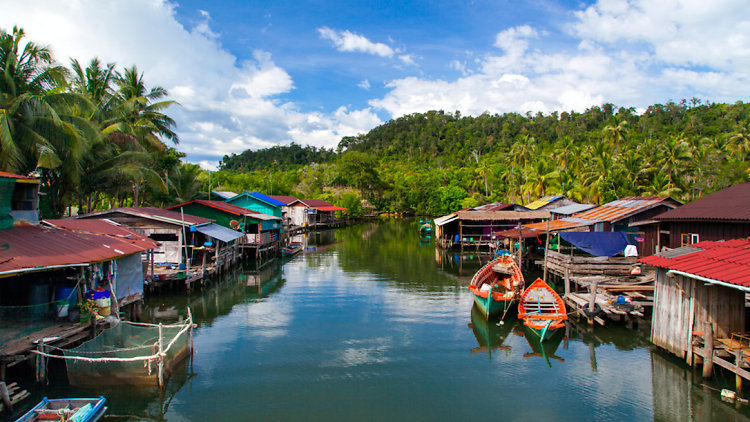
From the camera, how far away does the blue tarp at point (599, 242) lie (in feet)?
62.4

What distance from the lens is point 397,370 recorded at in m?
10.8

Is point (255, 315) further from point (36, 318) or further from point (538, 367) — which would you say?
point (538, 367)

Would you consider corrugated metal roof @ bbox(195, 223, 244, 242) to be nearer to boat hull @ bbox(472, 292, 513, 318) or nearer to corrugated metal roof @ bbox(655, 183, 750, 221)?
boat hull @ bbox(472, 292, 513, 318)

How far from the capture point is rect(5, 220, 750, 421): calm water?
884 centimetres

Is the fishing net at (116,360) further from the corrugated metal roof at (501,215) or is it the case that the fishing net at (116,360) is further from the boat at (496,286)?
the corrugated metal roof at (501,215)

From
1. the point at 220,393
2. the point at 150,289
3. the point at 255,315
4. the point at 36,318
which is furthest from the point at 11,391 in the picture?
the point at 150,289

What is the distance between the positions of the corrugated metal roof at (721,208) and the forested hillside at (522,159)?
13.0 m

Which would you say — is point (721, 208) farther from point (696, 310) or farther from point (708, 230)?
point (696, 310)

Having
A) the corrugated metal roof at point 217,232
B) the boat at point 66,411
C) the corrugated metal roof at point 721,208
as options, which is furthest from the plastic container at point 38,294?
the corrugated metal roof at point 721,208

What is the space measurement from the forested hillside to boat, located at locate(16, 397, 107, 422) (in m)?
33.8

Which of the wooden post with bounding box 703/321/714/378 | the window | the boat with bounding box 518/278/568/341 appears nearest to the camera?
the wooden post with bounding box 703/321/714/378

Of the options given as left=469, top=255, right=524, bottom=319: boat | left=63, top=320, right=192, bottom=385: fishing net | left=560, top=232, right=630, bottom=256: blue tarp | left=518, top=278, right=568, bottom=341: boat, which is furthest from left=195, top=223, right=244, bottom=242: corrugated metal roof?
left=560, top=232, right=630, bottom=256: blue tarp

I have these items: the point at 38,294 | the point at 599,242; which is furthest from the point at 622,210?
the point at 38,294

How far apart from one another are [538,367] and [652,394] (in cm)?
262
